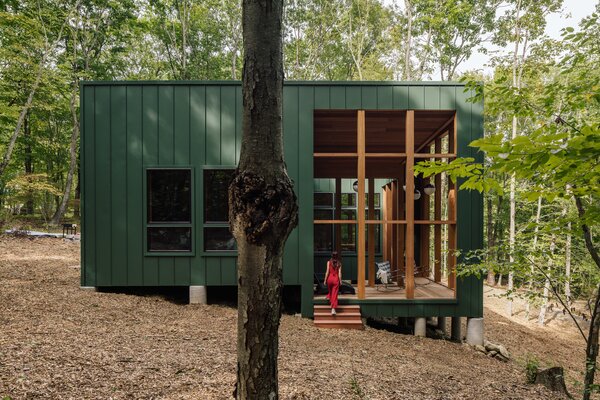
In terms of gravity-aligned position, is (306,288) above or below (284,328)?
above

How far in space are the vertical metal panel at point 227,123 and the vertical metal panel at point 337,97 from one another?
2.03 meters

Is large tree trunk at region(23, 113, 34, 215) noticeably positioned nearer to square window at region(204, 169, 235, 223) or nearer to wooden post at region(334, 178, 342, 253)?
square window at region(204, 169, 235, 223)

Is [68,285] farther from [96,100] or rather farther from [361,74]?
[361,74]

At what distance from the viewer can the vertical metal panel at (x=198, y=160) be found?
718 centimetres

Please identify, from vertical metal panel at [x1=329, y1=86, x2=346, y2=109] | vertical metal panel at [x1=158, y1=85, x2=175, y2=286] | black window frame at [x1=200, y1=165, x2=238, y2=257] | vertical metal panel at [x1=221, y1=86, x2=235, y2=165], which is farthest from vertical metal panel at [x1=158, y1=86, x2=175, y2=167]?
vertical metal panel at [x1=329, y1=86, x2=346, y2=109]

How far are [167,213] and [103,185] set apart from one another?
140 cm

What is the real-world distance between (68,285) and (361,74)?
18593 millimetres

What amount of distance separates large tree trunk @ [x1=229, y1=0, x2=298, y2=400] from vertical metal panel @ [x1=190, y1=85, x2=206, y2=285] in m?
5.41

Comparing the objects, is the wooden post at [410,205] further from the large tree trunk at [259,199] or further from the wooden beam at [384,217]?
the large tree trunk at [259,199]

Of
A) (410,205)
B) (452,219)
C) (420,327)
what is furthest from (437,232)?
(420,327)

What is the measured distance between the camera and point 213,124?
7250mm

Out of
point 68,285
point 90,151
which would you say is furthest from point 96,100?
point 68,285

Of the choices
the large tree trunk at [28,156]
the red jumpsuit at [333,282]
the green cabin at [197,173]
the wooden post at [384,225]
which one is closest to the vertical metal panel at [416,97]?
the green cabin at [197,173]

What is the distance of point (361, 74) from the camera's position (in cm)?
2105
